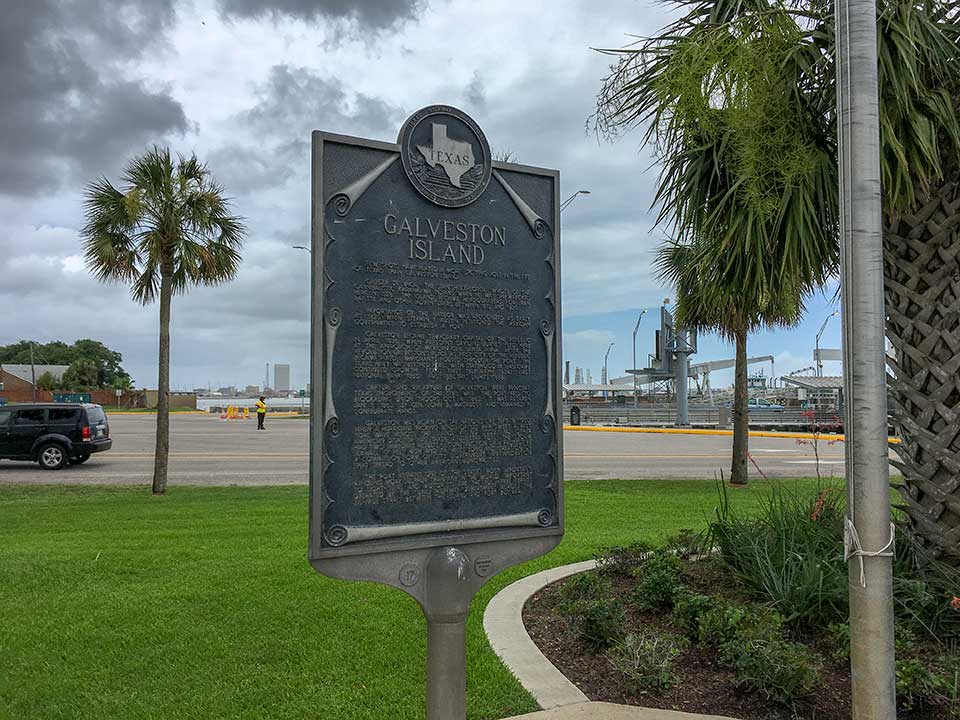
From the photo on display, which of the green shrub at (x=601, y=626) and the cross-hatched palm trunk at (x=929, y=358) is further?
the cross-hatched palm trunk at (x=929, y=358)

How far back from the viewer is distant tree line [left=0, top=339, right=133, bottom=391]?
96.1 meters

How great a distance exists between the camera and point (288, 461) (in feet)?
68.7

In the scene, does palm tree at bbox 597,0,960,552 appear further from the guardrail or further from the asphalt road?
the guardrail

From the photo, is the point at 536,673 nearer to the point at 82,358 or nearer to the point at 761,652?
the point at 761,652

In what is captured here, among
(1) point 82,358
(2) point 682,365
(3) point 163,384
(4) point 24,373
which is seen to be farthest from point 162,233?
(1) point 82,358

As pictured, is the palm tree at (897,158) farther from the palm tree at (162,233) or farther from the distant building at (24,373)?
the distant building at (24,373)

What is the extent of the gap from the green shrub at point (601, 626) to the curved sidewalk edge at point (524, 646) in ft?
1.14

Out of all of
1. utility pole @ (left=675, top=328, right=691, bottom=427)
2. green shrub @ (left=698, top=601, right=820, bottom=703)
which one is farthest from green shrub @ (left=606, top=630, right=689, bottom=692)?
utility pole @ (left=675, top=328, right=691, bottom=427)

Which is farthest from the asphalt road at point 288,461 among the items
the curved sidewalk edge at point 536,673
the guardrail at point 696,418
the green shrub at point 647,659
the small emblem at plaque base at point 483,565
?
the small emblem at plaque base at point 483,565

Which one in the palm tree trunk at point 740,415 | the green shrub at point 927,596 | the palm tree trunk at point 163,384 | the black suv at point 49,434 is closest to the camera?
the green shrub at point 927,596

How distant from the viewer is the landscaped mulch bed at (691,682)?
4.18m

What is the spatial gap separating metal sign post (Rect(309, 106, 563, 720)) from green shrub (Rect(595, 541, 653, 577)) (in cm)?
284

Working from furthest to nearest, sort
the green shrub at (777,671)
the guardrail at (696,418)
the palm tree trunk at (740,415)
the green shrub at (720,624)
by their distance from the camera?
the guardrail at (696,418) < the palm tree trunk at (740,415) < the green shrub at (720,624) < the green shrub at (777,671)

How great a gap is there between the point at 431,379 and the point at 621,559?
3639 mm
